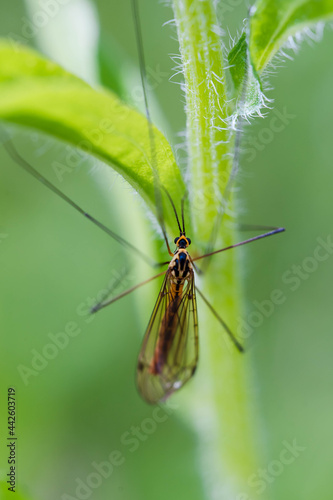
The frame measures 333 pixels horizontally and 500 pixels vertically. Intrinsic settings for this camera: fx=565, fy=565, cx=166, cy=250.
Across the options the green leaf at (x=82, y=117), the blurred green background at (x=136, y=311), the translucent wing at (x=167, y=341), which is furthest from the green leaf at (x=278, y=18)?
the blurred green background at (x=136, y=311)

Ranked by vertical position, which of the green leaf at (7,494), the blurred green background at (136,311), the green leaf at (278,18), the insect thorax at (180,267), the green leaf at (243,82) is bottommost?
the blurred green background at (136,311)

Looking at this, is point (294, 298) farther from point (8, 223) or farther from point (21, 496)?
point (21, 496)

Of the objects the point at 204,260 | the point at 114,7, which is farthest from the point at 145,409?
the point at 114,7

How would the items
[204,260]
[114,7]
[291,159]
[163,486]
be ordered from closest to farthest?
1. [204,260]
2. [163,486]
3. [291,159]
4. [114,7]

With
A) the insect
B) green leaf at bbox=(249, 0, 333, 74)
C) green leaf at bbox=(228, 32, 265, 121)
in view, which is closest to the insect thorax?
the insect

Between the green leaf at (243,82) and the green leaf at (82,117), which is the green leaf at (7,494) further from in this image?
the green leaf at (243,82)

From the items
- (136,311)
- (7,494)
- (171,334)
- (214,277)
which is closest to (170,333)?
(171,334)

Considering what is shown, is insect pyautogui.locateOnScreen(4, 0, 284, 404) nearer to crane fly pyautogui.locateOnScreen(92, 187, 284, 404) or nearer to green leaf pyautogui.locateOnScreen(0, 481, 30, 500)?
crane fly pyautogui.locateOnScreen(92, 187, 284, 404)
